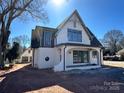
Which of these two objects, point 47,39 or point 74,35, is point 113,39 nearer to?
point 74,35

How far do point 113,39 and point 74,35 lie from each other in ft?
149

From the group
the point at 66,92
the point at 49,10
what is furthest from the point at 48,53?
the point at 66,92

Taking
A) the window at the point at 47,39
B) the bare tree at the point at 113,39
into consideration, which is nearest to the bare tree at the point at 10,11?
the window at the point at 47,39

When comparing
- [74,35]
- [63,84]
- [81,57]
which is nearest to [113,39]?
[81,57]

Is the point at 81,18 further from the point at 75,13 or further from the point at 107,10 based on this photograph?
the point at 107,10

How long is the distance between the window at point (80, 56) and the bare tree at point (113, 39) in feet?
133

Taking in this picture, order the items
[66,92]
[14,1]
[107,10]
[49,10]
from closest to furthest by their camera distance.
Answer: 1. [66,92]
2. [14,1]
3. [49,10]
4. [107,10]

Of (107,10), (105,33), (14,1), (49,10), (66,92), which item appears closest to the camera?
(66,92)

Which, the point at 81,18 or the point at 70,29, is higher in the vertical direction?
→ the point at 81,18

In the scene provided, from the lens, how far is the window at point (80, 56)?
21.3 meters

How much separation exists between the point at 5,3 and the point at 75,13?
9694 millimetres

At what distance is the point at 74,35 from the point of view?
2162 cm

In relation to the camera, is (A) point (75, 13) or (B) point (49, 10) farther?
(A) point (75, 13)

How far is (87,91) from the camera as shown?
806 centimetres
